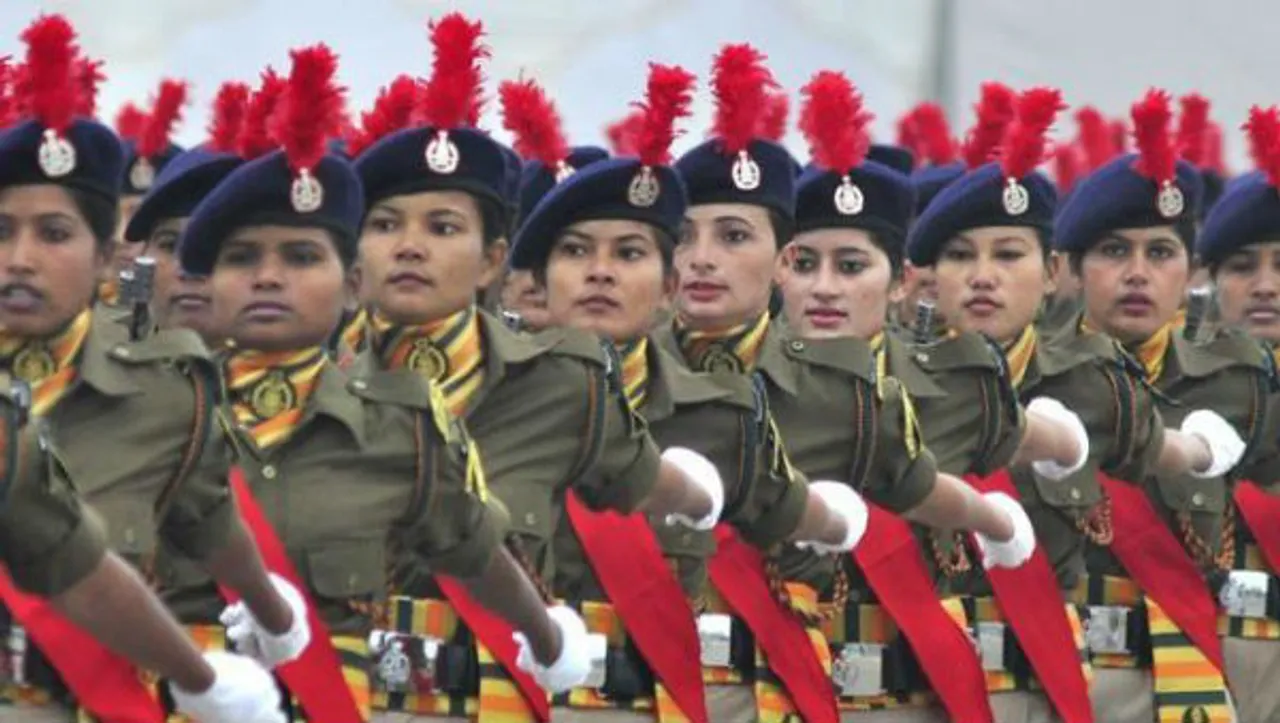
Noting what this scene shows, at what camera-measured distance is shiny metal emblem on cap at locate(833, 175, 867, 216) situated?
41.7ft

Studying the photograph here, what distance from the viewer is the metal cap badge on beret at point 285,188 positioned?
1045 centimetres

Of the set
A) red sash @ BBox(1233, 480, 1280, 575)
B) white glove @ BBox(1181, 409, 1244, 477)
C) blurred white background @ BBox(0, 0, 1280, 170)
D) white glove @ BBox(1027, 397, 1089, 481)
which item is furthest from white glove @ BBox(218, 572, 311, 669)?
blurred white background @ BBox(0, 0, 1280, 170)

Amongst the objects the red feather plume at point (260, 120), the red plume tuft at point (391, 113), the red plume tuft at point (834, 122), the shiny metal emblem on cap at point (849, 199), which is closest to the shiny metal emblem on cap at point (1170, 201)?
the red plume tuft at point (834, 122)

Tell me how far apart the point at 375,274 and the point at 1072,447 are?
8.12 feet

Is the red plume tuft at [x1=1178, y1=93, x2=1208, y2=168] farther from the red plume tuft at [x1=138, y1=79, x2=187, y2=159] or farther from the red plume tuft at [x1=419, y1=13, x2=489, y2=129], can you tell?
the red plume tuft at [x1=419, y1=13, x2=489, y2=129]

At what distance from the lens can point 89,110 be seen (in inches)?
448

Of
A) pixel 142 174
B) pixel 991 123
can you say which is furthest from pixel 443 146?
pixel 991 123

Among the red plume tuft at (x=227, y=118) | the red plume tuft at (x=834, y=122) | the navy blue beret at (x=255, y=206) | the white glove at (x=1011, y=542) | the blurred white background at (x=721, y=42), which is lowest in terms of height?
the white glove at (x=1011, y=542)

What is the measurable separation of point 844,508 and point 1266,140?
11.3 feet

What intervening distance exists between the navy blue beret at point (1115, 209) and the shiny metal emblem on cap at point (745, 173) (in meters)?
2.12

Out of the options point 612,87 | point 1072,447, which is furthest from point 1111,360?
point 612,87

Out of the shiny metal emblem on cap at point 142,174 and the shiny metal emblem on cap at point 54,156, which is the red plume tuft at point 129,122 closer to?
the shiny metal emblem on cap at point 142,174

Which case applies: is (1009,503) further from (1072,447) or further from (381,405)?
(381,405)

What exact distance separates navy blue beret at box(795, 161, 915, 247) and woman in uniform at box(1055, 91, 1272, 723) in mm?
1288
